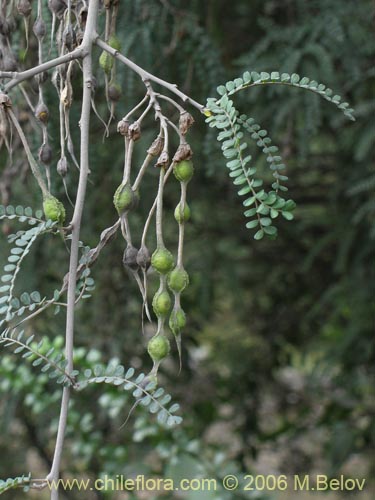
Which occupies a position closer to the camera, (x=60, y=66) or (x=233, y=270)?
(x=60, y=66)

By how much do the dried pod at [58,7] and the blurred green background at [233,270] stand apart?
414mm

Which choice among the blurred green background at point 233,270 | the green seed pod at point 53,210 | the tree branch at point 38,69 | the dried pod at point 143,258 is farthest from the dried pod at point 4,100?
the blurred green background at point 233,270

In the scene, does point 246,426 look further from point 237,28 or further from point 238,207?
point 237,28

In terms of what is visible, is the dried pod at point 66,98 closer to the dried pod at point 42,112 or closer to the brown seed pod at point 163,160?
the dried pod at point 42,112

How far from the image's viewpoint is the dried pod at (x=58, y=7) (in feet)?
3.38

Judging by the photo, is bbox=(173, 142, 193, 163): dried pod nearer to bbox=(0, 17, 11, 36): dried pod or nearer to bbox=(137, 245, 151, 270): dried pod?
bbox=(137, 245, 151, 270): dried pod

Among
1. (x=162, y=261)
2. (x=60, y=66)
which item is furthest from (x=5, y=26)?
(x=162, y=261)

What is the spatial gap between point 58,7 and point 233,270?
1440 mm

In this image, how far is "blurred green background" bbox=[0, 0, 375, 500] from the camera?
69.4 inches

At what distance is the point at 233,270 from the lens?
238 centimetres

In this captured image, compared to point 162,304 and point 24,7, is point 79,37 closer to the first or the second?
point 24,7

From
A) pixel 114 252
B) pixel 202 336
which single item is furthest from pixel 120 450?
pixel 202 336

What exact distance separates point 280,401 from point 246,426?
0.33 m

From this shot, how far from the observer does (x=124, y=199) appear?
0.81 metres
